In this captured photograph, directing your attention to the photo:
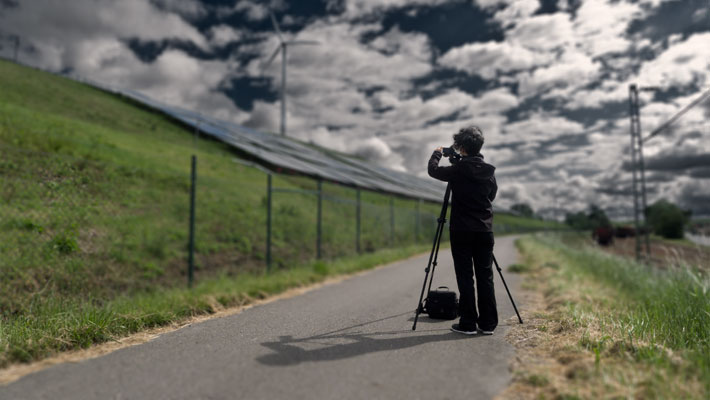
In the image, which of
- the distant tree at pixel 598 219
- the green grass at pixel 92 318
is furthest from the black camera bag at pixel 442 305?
the distant tree at pixel 598 219

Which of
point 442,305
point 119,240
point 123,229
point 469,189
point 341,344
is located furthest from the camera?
point 123,229

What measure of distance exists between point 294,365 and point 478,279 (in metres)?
2.07

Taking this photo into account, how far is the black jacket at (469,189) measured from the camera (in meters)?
4.26

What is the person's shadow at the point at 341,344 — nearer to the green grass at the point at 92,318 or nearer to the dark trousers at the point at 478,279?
the dark trousers at the point at 478,279

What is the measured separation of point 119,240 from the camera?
26.5 ft

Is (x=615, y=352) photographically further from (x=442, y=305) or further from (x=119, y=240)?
(x=119, y=240)

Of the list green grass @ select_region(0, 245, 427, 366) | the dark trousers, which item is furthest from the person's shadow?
green grass @ select_region(0, 245, 427, 366)

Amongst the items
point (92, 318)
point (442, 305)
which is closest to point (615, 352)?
point (442, 305)

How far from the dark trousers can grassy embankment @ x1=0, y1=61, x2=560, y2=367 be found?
324 cm

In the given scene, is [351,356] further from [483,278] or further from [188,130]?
[188,130]

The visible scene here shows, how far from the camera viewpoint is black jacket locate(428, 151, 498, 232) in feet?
14.0

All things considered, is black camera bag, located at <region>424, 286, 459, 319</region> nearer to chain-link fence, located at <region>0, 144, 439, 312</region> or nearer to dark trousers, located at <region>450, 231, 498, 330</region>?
dark trousers, located at <region>450, 231, 498, 330</region>

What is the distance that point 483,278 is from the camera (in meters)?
4.28

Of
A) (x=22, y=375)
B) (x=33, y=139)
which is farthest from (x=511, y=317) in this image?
(x=33, y=139)
